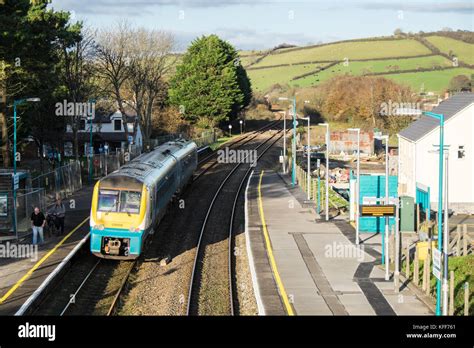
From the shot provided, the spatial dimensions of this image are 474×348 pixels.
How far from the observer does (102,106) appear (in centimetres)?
7919

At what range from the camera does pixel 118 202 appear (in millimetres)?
22875

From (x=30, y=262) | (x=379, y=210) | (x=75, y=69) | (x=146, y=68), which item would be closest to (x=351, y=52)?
(x=146, y=68)

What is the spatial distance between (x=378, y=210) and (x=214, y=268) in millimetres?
6146

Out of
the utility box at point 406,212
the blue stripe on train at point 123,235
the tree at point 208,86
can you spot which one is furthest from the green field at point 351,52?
the blue stripe on train at point 123,235

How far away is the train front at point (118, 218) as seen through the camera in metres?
22.7

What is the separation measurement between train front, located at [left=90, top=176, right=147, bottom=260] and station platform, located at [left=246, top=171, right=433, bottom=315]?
4084mm

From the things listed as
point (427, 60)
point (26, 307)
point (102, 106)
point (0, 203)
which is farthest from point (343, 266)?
point (427, 60)

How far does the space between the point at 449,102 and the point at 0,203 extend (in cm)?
2661

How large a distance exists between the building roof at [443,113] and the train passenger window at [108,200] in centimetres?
2100

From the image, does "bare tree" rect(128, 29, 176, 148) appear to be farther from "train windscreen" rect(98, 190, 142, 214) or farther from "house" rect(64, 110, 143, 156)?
"train windscreen" rect(98, 190, 142, 214)

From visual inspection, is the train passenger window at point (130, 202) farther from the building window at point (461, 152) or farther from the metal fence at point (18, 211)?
the building window at point (461, 152)

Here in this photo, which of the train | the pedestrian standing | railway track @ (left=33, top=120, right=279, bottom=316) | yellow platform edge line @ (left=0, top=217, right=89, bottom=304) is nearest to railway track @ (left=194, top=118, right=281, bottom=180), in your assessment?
yellow platform edge line @ (left=0, top=217, right=89, bottom=304)

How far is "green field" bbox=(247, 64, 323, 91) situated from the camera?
118 metres
